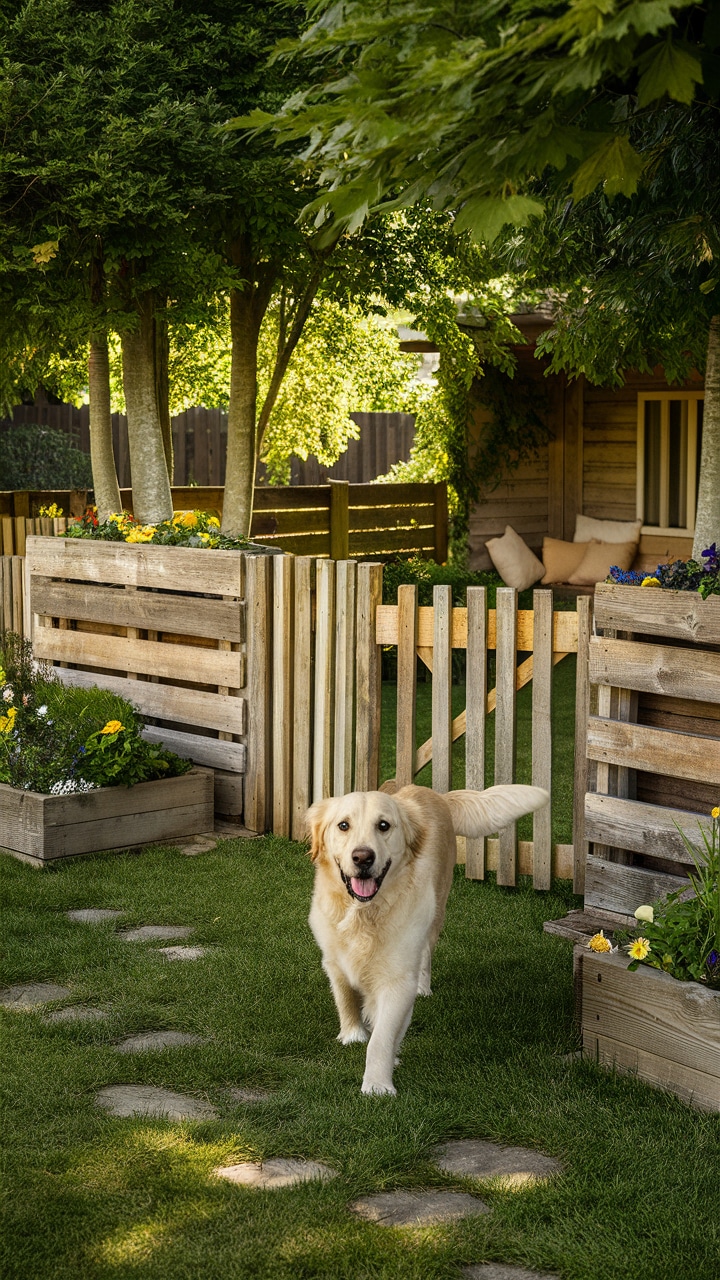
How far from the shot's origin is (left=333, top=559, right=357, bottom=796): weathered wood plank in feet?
21.6

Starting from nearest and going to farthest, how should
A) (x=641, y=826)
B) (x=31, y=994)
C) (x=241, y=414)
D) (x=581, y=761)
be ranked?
(x=31, y=994) < (x=641, y=826) < (x=581, y=761) < (x=241, y=414)

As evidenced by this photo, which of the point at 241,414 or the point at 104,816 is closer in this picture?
the point at 104,816

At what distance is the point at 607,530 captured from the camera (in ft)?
50.1

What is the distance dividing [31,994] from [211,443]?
15711 mm

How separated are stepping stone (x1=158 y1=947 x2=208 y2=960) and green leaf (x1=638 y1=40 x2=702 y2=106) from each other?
12.3 ft

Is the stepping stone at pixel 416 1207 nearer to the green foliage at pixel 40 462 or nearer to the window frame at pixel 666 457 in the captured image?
the window frame at pixel 666 457

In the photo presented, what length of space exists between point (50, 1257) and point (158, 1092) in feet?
3.20

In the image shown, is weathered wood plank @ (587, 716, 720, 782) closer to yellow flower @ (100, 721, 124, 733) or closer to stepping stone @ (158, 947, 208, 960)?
stepping stone @ (158, 947, 208, 960)

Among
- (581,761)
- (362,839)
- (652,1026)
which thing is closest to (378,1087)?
(362,839)

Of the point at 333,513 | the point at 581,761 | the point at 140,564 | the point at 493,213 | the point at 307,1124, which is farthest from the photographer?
the point at 333,513

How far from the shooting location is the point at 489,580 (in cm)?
1320

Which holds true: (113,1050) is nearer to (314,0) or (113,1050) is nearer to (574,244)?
(314,0)

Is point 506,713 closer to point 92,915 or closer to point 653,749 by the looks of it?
point 653,749

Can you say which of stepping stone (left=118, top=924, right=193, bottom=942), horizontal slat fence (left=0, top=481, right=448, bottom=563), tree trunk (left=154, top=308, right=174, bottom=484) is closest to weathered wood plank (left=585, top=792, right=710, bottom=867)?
stepping stone (left=118, top=924, right=193, bottom=942)
